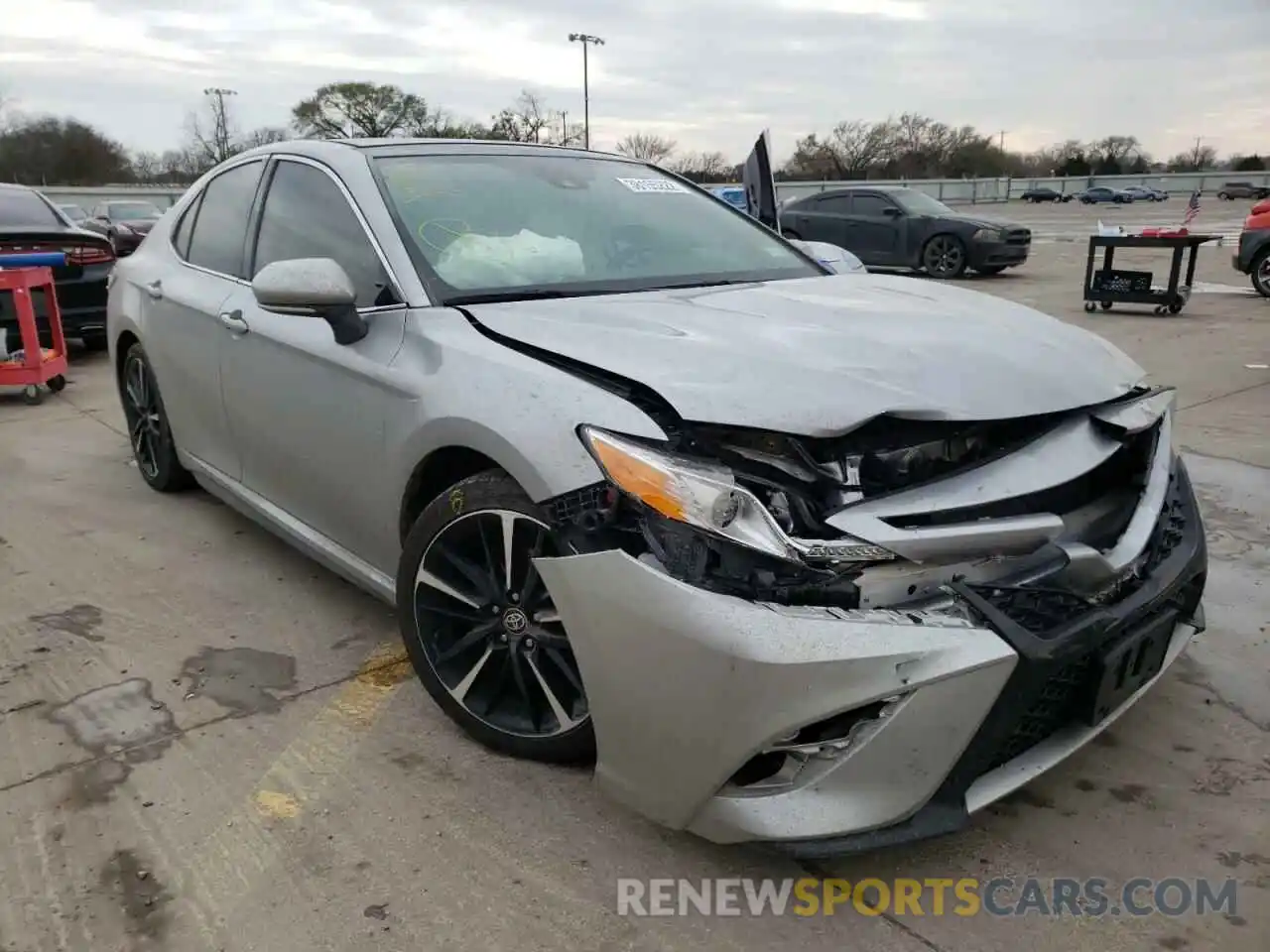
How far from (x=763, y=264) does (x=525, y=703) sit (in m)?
1.72

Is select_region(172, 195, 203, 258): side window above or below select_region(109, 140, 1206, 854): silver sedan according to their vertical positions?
above

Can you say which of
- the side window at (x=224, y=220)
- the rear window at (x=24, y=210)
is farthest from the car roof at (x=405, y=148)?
the rear window at (x=24, y=210)

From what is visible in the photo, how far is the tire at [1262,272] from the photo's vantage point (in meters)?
11.8

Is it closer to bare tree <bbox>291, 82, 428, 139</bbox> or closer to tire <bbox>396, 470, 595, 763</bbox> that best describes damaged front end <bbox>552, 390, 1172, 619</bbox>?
tire <bbox>396, 470, 595, 763</bbox>

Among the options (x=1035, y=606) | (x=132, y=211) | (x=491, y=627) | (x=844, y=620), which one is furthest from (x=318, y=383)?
(x=132, y=211)

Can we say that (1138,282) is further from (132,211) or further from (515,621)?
(132,211)

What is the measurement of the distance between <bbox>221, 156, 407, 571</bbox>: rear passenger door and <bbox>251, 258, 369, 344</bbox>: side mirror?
0.14 meters

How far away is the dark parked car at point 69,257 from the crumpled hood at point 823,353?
6879 millimetres

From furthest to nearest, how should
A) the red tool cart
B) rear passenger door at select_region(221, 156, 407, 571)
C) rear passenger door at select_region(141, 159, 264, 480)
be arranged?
1. the red tool cart
2. rear passenger door at select_region(141, 159, 264, 480)
3. rear passenger door at select_region(221, 156, 407, 571)

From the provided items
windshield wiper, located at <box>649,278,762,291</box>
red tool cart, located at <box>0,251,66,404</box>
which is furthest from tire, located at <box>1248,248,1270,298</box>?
red tool cart, located at <box>0,251,66,404</box>

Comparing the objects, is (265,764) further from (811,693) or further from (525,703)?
(811,693)

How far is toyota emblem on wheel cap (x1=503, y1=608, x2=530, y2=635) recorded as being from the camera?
233 centimetres

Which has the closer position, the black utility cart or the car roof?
the car roof

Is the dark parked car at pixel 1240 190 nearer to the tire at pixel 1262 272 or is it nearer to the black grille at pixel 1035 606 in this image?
the tire at pixel 1262 272
